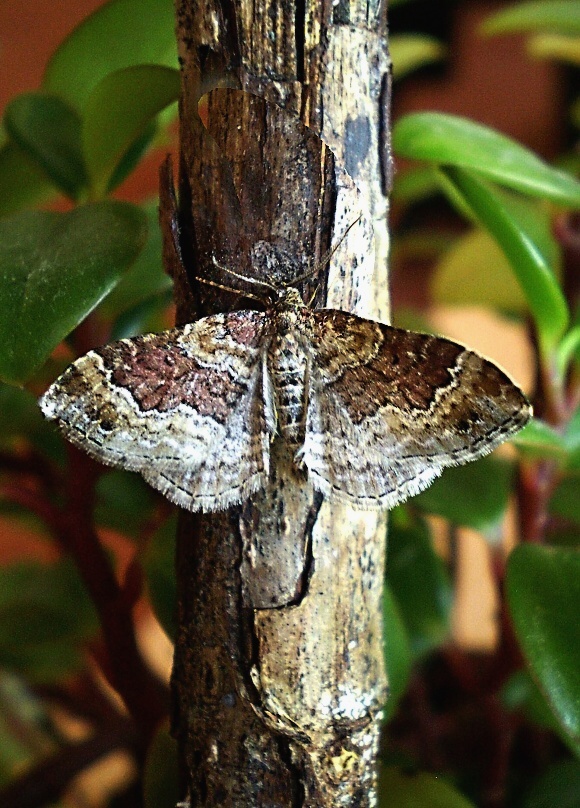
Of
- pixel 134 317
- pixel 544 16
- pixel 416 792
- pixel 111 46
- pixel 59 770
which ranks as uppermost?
pixel 544 16

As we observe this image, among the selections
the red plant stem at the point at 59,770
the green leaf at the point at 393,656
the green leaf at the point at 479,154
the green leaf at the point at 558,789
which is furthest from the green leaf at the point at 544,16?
the red plant stem at the point at 59,770

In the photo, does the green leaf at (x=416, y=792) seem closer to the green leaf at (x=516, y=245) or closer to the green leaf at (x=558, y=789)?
the green leaf at (x=558, y=789)

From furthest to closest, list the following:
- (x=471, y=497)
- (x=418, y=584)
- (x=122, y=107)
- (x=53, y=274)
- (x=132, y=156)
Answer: (x=418, y=584), (x=471, y=497), (x=132, y=156), (x=122, y=107), (x=53, y=274)

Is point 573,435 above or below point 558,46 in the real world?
below

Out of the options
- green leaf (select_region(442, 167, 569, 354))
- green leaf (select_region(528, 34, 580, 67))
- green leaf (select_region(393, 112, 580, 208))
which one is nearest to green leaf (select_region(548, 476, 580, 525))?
green leaf (select_region(442, 167, 569, 354))

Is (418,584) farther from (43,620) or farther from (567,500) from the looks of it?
(43,620)

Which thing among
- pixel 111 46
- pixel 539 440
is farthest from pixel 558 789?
pixel 111 46
